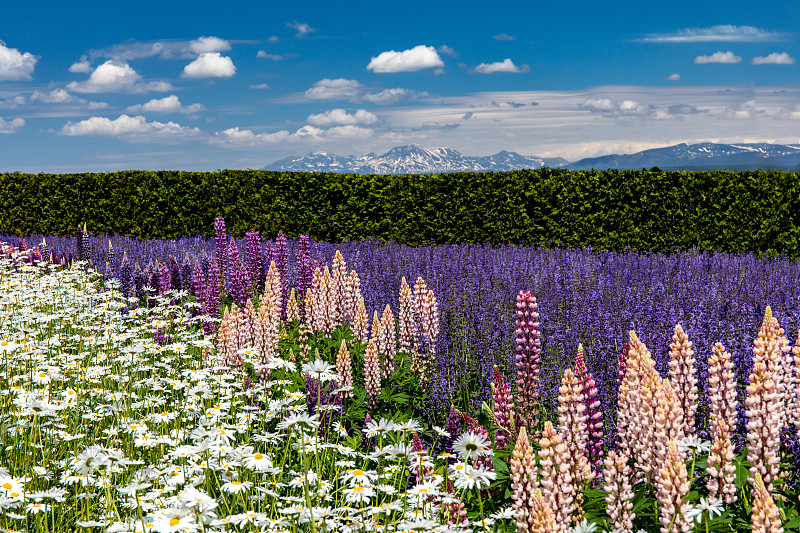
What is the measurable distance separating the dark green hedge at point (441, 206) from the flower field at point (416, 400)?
11.8 feet

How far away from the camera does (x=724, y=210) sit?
1500cm

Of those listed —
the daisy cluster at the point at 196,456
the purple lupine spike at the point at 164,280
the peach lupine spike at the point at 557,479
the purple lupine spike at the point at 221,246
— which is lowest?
the daisy cluster at the point at 196,456

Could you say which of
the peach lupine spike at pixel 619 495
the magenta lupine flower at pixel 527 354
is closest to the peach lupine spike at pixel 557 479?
the peach lupine spike at pixel 619 495

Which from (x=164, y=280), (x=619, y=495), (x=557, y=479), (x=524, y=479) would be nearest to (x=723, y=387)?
(x=619, y=495)

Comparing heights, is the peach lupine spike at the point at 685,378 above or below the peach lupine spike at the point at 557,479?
above

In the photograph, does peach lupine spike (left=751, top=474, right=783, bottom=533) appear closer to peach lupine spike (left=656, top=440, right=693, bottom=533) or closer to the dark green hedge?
peach lupine spike (left=656, top=440, right=693, bottom=533)

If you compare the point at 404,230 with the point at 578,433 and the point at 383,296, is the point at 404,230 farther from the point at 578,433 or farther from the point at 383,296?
the point at 578,433

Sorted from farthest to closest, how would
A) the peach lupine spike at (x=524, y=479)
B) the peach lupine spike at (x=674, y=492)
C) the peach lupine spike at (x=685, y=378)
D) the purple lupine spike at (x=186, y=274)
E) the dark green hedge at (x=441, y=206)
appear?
the dark green hedge at (x=441, y=206) < the purple lupine spike at (x=186, y=274) < the peach lupine spike at (x=685, y=378) < the peach lupine spike at (x=524, y=479) < the peach lupine spike at (x=674, y=492)

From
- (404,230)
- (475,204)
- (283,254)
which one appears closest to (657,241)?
(475,204)

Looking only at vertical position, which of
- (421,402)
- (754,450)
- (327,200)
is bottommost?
(421,402)

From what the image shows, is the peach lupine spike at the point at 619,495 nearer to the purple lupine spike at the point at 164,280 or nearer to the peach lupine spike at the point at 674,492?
the peach lupine spike at the point at 674,492

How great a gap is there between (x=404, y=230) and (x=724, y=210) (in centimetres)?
812

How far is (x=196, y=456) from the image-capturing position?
339cm

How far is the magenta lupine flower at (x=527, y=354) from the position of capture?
4.23 meters
